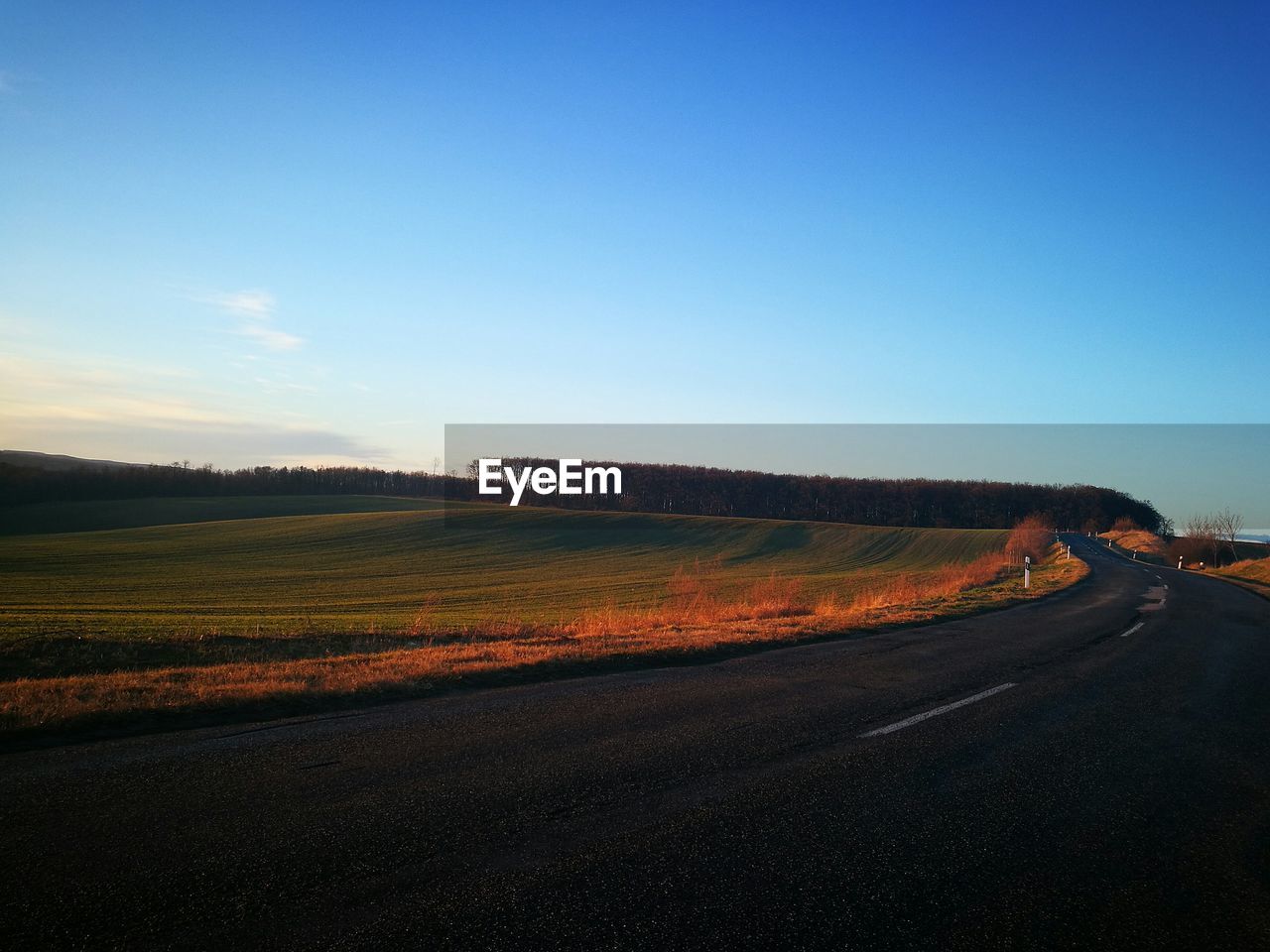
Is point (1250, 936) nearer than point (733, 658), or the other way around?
point (1250, 936)

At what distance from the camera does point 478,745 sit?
587 centimetres

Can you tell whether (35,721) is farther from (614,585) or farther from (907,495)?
(907,495)

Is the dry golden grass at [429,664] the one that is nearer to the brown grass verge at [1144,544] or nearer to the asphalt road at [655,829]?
the asphalt road at [655,829]

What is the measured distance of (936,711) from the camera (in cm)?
741

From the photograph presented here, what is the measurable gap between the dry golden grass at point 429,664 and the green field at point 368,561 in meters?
7.05

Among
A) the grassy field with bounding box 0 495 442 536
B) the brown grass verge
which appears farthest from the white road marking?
the grassy field with bounding box 0 495 442 536

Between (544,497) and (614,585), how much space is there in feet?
195

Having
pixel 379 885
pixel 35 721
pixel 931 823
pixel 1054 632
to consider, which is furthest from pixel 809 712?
pixel 1054 632

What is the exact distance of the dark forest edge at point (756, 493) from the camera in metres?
103

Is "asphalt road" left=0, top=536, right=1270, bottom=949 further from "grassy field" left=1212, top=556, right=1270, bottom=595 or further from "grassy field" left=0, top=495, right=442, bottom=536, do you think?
"grassy field" left=0, top=495, right=442, bottom=536

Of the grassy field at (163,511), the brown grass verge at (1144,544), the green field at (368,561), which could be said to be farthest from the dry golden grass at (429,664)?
the grassy field at (163,511)

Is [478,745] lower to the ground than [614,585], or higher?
higher

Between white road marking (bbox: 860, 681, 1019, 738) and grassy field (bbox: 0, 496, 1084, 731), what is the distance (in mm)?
3929

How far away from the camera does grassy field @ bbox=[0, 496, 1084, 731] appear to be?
8977mm
